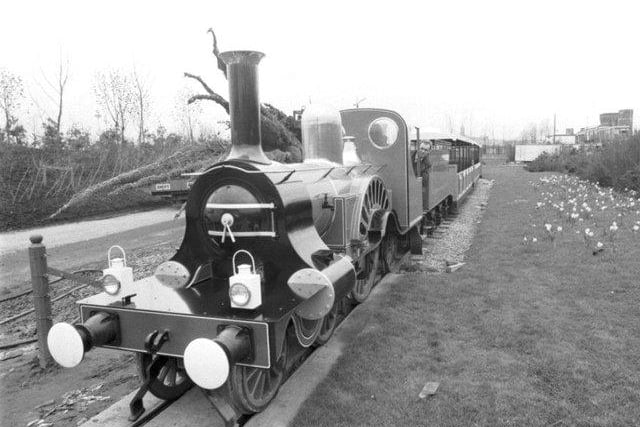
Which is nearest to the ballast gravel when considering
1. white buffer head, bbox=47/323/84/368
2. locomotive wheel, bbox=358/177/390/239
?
locomotive wheel, bbox=358/177/390/239

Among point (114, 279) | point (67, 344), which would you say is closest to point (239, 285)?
point (114, 279)

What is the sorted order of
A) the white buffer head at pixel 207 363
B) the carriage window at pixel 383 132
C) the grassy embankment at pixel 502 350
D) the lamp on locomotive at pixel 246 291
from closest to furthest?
the white buffer head at pixel 207 363
the lamp on locomotive at pixel 246 291
the grassy embankment at pixel 502 350
the carriage window at pixel 383 132

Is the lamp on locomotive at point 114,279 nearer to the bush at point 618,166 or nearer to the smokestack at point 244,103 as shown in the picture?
the smokestack at point 244,103

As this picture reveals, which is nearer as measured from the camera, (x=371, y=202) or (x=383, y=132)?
(x=371, y=202)

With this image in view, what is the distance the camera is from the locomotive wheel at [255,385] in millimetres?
3465

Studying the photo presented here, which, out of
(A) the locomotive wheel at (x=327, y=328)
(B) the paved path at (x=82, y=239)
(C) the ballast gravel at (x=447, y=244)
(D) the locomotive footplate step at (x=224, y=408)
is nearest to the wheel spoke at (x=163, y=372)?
(D) the locomotive footplate step at (x=224, y=408)

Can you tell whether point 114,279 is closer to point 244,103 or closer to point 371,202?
point 244,103

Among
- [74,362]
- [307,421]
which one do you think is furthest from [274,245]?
[74,362]

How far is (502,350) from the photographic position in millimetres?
4699

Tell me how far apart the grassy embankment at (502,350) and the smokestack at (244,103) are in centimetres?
205

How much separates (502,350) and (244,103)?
327cm

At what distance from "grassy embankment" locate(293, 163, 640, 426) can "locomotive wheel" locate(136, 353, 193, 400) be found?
108 cm

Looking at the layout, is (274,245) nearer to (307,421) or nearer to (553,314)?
(307,421)

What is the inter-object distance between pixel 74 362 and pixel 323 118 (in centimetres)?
372
